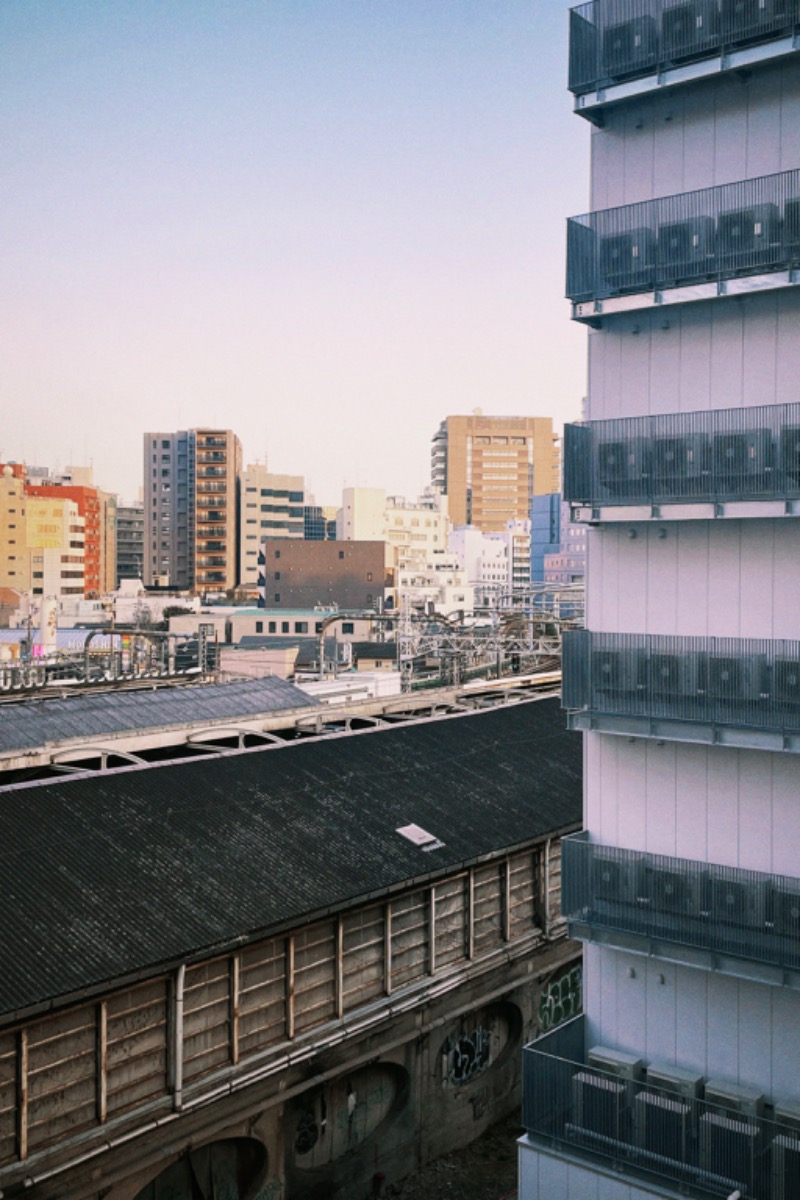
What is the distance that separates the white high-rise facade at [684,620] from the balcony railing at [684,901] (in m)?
0.03

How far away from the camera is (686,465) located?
14.1 meters

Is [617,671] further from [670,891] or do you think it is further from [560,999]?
[560,999]

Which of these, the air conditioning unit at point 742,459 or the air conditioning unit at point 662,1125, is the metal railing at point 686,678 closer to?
the air conditioning unit at point 742,459

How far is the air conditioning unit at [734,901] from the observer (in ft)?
44.5

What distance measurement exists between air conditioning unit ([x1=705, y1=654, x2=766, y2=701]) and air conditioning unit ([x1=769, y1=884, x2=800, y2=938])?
227 cm

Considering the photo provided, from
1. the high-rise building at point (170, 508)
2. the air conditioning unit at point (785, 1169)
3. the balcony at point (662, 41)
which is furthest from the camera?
the high-rise building at point (170, 508)

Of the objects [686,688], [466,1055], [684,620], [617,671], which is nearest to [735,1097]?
[686,688]

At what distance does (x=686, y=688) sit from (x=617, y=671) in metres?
0.94

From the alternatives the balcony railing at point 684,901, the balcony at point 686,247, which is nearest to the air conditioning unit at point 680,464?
the balcony at point 686,247

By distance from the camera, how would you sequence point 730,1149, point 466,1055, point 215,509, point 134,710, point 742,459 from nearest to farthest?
point 730,1149, point 742,459, point 466,1055, point 134,710, point 215,509

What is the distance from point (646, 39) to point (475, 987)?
15.8 meters

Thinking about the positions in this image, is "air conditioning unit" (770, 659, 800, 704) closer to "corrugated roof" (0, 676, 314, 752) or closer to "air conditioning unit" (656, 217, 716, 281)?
"air conditioning unit" (656, 217, 716, 281)

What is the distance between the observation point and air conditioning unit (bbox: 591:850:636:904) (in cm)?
1456

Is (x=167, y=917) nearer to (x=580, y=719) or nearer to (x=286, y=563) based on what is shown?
(x=580, y=719)
